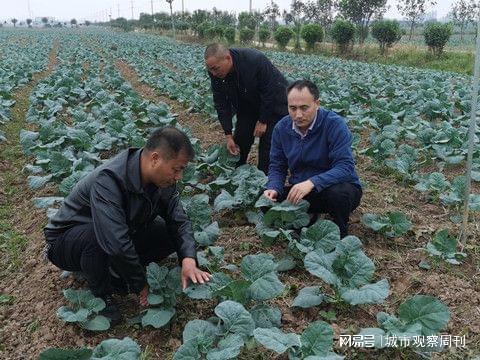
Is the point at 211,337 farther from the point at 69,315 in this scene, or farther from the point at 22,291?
the point at 22,291

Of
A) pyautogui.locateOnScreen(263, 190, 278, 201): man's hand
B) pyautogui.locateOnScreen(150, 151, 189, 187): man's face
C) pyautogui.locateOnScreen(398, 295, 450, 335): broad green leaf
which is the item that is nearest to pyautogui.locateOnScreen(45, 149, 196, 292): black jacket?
pyautogui.locateOnScreen(150, 151, 189, 187): man's face

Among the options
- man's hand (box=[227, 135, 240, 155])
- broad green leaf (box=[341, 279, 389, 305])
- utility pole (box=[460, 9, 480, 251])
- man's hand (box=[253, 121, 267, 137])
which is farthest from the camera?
man's hand (box=[227, 135, 240, 155])

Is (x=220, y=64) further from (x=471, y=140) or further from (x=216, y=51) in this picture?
(x=471, y=140)

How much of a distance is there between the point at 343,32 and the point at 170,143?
24.7 metres

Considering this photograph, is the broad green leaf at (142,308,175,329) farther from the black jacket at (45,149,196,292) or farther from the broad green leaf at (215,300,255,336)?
the broad green leaf at (215,300,255,336)

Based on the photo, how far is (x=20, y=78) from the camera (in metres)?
13.4

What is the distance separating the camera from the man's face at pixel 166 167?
2756 millimetres

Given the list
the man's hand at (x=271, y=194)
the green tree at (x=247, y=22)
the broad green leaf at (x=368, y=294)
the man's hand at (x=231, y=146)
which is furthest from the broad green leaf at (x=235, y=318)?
the green tree at (x=247, y=22)

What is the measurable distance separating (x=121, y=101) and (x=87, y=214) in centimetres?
781

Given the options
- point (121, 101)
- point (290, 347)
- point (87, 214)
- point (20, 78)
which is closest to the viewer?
point (290, 347)

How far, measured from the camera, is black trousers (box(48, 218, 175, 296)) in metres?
2.97

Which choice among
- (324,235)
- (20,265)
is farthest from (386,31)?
(20,265)

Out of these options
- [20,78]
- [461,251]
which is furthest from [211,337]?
[20,78]

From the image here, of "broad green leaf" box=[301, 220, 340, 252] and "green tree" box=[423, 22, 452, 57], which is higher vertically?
"green tree" box=[423, 22, 452, 57]
